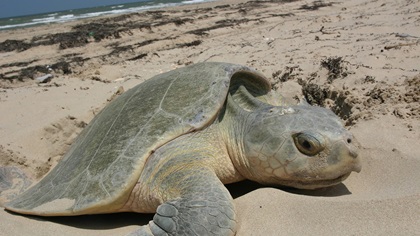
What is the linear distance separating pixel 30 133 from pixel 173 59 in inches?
99.1

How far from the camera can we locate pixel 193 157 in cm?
173

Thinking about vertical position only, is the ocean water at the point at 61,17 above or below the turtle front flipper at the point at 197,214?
below

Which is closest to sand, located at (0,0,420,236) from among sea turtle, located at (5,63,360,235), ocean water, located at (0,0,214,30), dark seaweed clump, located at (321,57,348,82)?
dark seaweed clump, located at (321,57,348,82)

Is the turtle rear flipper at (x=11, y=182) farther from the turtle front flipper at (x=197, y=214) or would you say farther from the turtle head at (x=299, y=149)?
the turtle head at (x=299, y=149)

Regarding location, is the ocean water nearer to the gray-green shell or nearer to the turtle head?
the gray-green shell

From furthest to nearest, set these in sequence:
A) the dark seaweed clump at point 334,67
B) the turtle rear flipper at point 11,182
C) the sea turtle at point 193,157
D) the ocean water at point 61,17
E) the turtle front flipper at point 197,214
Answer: the ocean water at point 61,17 < the dark seaweed clump at point 334,67 < the turtle rear flipper at point 11,182 < the sea turtle at point 193,157 < the turtle front flipper at point 197,214

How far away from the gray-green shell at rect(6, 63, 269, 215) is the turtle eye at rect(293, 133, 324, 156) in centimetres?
44

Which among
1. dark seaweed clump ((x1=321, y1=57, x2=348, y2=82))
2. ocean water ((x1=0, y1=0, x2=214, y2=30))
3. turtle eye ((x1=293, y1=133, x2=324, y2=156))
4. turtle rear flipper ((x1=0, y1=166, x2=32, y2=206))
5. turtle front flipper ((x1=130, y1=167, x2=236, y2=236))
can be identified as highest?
turtle eye ((x1=293, y1=133, x2=324, y2=156))

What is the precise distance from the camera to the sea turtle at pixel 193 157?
1494 mm

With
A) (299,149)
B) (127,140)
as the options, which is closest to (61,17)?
(127,140)

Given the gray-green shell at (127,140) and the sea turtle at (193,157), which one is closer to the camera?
the sea turtle at (193,157)

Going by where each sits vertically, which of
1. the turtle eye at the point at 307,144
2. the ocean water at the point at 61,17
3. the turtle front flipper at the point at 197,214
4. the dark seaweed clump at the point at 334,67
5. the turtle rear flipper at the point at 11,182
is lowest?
the ocean water at the point at 61,17

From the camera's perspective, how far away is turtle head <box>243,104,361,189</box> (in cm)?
157

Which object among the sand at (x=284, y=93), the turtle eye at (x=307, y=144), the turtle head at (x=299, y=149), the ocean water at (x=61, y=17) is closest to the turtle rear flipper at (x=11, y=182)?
the sand at (x=284, y=93)
